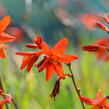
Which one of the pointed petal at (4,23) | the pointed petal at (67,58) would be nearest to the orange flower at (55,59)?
the pointed petal at (67,58)

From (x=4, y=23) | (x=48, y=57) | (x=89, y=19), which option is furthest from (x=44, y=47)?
(x=89, y=19)

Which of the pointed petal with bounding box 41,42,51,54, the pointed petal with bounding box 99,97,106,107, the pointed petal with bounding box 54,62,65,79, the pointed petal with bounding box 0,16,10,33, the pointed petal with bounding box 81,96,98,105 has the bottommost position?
the pointed petal with bounding box 99,97,106,107

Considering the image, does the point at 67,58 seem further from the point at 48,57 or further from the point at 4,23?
the point at 4,23

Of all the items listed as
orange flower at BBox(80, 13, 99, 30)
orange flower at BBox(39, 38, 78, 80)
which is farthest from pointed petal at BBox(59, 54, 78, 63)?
orange flower at BBox(80, 13, 99, 30)

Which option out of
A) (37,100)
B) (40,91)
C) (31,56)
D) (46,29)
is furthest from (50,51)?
(46,29)

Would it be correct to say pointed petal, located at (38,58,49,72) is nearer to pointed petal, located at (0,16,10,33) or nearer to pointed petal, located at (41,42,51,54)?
pointed petal, located at (41,42,51,54)

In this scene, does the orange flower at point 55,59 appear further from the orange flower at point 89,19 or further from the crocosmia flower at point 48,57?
the orange flower at point 89,19

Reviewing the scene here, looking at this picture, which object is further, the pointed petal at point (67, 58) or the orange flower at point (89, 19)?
the orange flower at point (89, 19)

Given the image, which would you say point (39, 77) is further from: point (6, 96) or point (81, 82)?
point (6, 96)

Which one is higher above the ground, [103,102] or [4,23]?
[4,23]
